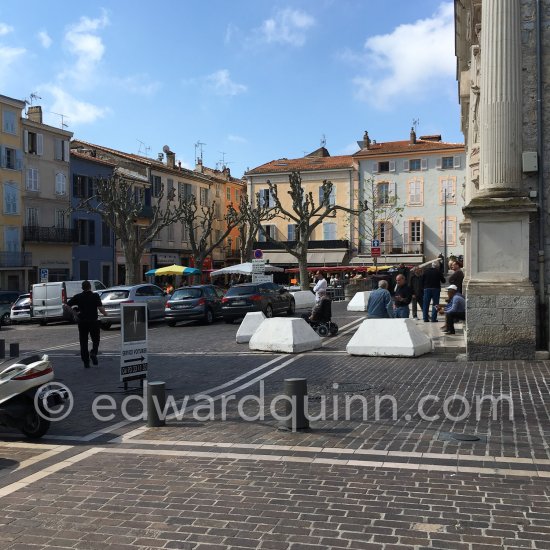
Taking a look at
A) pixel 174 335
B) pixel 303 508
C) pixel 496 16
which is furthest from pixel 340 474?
pixel 174 335

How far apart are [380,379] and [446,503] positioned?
561 cm

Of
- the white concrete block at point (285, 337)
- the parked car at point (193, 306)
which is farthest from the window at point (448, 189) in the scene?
the white concrete block at point (285, 337)

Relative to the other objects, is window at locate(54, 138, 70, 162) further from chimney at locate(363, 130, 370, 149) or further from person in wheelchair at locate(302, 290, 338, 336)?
person in wheelchair at locate(302, 290, 338, 336)

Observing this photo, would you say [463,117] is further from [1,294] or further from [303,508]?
[303,508]

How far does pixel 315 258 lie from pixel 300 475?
55.3 meters

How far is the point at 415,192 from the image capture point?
196 feet

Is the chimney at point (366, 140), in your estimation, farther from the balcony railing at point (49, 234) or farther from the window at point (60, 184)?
the balcony railing at point (49, 234)

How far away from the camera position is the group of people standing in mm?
14461

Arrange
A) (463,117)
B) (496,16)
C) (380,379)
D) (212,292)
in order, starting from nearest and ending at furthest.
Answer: (380,379)
(496,16)
(212,292)
(463,117)

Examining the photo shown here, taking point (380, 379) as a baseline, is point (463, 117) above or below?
above

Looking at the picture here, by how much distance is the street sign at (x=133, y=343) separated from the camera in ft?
33.3

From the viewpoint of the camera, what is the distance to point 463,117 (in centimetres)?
2780

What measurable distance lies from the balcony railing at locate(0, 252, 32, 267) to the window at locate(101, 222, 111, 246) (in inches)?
319

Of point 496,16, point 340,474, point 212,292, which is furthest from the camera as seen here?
point 212,292
